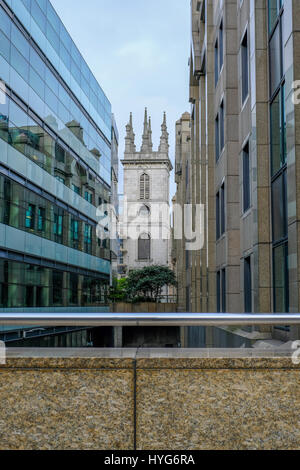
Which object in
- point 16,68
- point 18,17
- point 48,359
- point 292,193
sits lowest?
point 48,359

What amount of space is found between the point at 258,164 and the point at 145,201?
122m

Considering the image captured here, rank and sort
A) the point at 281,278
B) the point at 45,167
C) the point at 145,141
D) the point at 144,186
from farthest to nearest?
the point at 145,141, the point at 144,186, the point at 45,167, the point at 281,278

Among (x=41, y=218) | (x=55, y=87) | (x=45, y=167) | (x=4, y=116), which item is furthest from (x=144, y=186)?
(x=4, y=116)

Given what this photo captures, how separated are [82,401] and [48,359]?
419mm

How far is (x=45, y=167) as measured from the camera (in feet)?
107

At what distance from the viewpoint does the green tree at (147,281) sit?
236 ft

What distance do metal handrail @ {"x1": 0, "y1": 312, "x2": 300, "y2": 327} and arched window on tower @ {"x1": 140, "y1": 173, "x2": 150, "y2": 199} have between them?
130 metres

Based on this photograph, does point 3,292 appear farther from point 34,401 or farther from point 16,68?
point 34,401

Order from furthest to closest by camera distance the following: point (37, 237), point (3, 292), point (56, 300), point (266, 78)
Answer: point (56, 300)
point (37, 237)
point (3, 292)
point (266, 78)

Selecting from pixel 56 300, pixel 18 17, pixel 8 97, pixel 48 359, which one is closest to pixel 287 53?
pixel 48 359

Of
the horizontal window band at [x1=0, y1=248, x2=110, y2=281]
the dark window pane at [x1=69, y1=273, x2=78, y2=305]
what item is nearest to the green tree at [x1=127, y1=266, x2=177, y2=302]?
the horizontal window band at [x1=0, y1=248, x2=110, y2=281]

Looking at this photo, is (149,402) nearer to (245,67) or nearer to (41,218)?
(245,67)

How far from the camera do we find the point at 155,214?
5271 inches

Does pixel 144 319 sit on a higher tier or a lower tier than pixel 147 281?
lower
